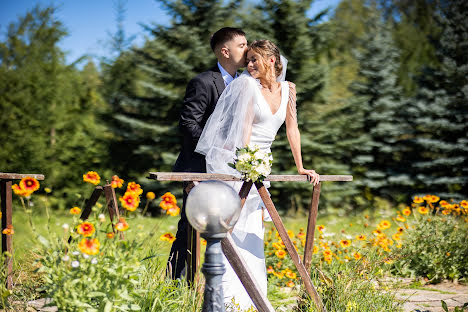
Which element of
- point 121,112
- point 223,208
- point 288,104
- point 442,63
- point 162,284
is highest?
point 442,63

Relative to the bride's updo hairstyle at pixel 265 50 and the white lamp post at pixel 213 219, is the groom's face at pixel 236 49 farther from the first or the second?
the white lamp post at pixel 213 219

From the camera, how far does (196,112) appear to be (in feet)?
9.88

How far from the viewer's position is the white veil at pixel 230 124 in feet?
9.08

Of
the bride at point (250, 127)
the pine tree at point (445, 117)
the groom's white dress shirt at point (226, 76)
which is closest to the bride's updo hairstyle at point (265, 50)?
the bride at point (250, 127)

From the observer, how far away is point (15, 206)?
7.96m

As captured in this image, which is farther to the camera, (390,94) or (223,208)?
(390,94)

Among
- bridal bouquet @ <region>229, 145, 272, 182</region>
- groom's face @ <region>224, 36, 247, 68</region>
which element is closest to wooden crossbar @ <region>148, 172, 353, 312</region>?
bridal bouquet @ <region>229, 145, 272, 182</region>

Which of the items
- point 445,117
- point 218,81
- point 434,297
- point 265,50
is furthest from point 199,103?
point 445,117

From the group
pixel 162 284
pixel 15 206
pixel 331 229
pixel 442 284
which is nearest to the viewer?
pixel 162 284

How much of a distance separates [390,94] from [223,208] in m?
8.48

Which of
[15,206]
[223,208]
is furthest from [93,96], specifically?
[223,208]

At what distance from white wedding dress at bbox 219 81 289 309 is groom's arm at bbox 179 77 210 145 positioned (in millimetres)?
414

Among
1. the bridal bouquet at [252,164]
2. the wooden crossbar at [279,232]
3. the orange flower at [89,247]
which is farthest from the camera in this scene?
the bridal bouquet at [252,164]

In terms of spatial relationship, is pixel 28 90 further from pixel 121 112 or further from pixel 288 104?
pixel 288 104
